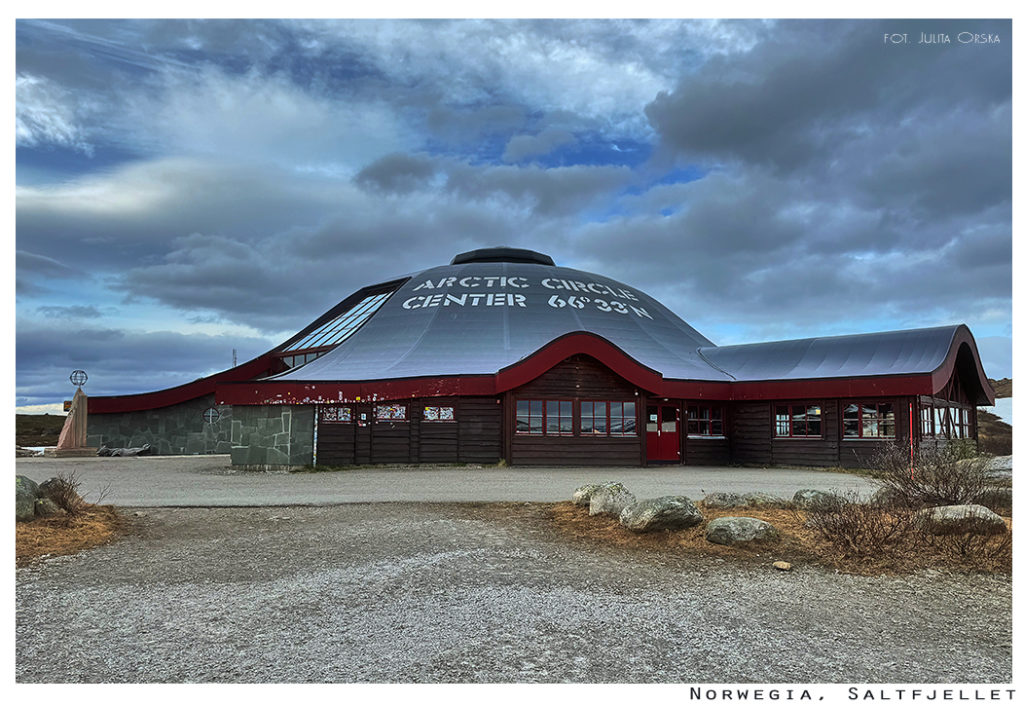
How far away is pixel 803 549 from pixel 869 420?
16732 millimetres

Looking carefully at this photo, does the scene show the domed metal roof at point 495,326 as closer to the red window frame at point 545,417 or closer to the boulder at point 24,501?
the red window frame at point 545,417

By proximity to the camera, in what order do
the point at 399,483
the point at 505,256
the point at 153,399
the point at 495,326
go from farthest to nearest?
1. the point at 505,256
2. the point at 153,399
3. the point at 495,326
4. the point at 399,483

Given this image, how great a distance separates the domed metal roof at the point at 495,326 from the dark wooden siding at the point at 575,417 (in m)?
1.63

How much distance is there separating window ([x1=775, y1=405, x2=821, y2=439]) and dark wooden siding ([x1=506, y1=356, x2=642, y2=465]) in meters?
5.35

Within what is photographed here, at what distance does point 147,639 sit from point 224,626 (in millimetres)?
564

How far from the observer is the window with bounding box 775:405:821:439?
2384cm

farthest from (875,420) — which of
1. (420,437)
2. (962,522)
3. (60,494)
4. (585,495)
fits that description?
(60,494)

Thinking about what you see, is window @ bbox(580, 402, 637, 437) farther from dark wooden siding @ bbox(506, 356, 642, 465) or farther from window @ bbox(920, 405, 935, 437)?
window @ bbox(920, 405, 935, 437)

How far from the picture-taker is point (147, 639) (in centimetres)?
546

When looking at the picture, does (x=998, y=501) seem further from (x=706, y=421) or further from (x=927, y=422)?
(x=706, y=421)

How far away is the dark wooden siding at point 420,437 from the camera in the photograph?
22766mm

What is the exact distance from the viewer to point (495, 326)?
29312 mm

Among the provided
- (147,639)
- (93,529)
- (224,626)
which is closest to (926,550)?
(224,626)

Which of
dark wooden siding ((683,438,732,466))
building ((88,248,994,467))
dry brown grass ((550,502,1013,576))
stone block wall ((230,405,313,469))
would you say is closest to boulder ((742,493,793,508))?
dry brown grass ((550,502,1013,576))
